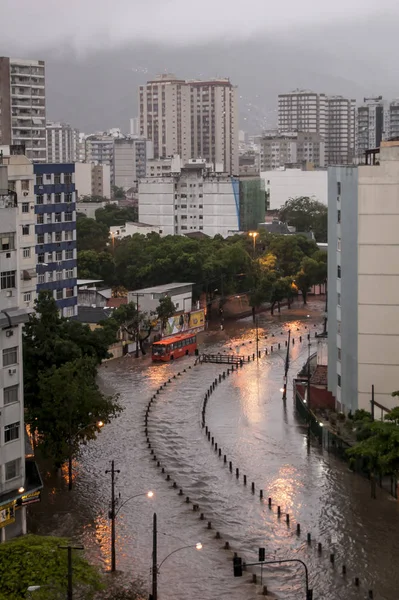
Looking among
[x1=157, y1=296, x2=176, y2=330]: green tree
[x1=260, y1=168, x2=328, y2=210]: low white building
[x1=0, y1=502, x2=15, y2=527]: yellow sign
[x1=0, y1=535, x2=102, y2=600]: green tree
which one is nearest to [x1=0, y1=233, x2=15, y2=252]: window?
[x1=0, y1=502, x2=15, y2=527]: yellow sign

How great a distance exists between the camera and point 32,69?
301ft

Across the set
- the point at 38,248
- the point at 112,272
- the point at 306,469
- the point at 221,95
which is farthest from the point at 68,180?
the point at 221,95

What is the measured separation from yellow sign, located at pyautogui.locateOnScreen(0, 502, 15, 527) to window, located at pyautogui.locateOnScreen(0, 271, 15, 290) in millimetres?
5860

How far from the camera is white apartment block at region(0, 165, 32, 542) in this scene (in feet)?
96.7

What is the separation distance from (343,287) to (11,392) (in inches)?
665

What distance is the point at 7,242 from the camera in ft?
100

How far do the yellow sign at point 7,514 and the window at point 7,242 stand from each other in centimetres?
693

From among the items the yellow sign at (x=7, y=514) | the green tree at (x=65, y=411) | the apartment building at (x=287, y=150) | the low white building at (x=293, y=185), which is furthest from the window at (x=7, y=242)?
the apartment building at (x=287, y=150)

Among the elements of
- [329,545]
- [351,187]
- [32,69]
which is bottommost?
[329,545]

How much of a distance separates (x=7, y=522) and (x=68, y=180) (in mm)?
32255

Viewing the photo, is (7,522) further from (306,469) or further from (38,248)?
(38,248)

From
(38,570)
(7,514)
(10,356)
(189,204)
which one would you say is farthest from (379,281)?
(189,204)

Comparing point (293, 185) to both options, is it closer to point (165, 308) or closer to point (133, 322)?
point (165, 308)

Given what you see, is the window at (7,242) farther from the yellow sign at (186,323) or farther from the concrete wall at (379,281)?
the yellow sign at (186,323)
